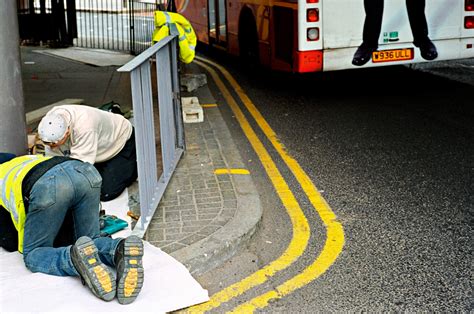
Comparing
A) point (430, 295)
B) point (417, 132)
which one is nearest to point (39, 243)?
point (430, 295)

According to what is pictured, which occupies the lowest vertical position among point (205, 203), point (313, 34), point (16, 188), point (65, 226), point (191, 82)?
point (205, 203)

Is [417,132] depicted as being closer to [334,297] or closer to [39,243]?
[334,297]

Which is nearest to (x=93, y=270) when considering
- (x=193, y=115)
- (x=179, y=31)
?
(x=179, y=31)

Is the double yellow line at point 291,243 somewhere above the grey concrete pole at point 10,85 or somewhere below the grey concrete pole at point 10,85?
below

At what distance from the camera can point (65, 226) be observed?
5059 mm

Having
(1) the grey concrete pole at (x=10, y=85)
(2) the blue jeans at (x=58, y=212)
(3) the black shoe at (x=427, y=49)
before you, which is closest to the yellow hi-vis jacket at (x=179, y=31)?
(1) the grey concrete pole at (x=10, y=85)

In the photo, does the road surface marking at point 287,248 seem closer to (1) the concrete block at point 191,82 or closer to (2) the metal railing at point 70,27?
(1) the concrete block at point 191,82

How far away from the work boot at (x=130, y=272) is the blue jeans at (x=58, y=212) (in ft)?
0.74

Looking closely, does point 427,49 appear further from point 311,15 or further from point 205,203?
point 205,203

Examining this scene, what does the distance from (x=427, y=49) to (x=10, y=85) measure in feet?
19.8

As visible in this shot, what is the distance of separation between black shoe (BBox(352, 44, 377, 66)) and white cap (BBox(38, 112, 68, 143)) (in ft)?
17.7

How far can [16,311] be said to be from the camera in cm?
430

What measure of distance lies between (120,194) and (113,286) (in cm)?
207

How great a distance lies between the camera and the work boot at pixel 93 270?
14.4 feet
